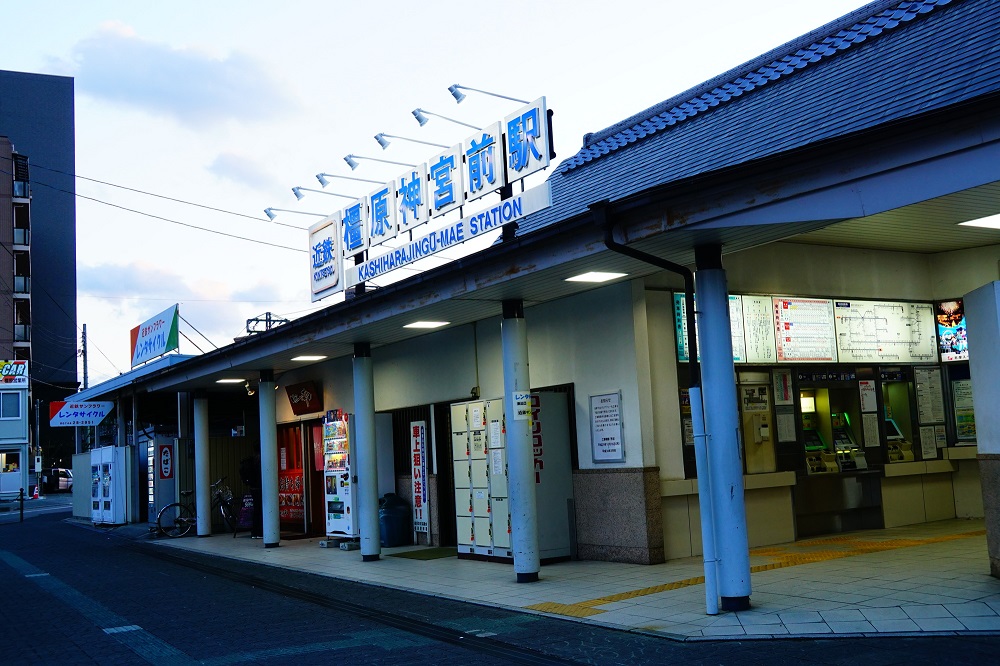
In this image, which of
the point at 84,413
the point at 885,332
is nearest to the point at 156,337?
the point at 84,413

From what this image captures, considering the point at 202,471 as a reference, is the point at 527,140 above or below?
above

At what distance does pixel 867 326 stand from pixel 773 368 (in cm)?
184

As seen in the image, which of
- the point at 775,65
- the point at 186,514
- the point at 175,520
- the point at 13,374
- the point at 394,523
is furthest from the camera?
the point at 13,374

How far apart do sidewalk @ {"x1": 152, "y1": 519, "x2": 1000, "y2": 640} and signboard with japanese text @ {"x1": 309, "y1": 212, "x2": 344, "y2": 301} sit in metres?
4.28

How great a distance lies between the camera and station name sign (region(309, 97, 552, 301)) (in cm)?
1063

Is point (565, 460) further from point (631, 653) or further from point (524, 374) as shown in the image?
point (631, 653)

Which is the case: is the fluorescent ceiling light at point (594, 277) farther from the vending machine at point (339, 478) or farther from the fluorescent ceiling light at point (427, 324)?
the vending machine at point (339, 478)

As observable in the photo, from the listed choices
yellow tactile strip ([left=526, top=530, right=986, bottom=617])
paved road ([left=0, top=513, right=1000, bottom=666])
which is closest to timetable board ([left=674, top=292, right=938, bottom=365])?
yellow tactile strip ([left=526, top=530, right=986, bottom=617])

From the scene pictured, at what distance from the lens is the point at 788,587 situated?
28.9 feet

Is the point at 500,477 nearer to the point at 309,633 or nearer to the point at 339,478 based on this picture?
the point at 309,633

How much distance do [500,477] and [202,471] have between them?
34.2ft

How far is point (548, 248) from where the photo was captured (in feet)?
30.5

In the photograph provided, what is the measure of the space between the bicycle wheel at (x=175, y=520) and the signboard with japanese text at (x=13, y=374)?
2744 centimetres

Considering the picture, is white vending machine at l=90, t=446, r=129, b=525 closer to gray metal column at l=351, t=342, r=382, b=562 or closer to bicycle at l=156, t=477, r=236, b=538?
bicycle at l=156, t=477, r=236, b=538
